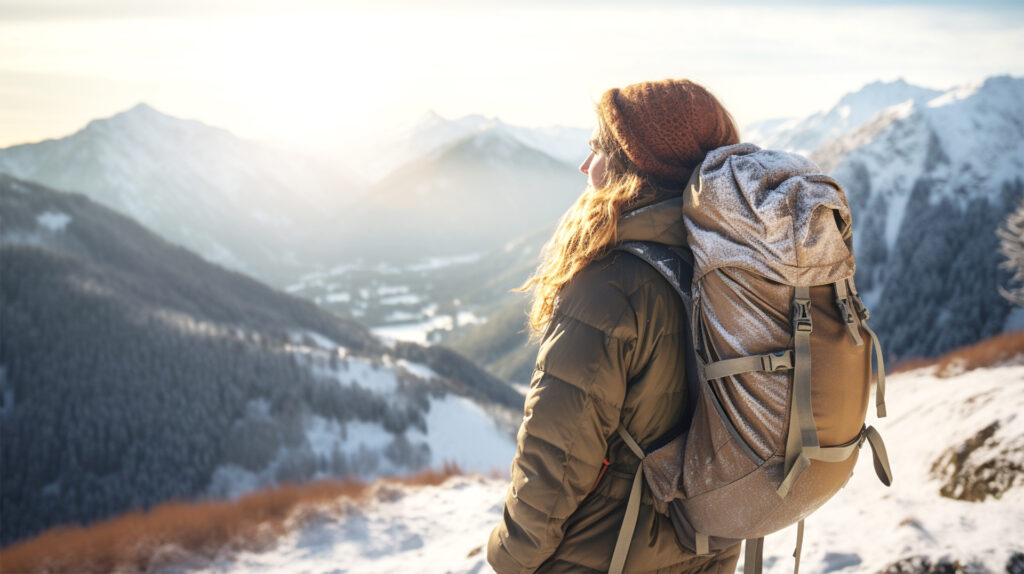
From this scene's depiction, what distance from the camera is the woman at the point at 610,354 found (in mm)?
2652

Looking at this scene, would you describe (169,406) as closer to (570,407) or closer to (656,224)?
(570,407)

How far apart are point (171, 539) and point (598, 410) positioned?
14.3m

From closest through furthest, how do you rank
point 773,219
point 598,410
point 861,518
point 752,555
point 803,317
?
point 773,219
point 803,317
point 598,410
point 752,555
point 861,518

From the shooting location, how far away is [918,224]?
352 feet

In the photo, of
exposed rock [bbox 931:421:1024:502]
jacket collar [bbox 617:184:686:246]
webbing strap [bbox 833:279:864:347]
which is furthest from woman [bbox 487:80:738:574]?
exposed rock [bbox 931:421:1024:502]

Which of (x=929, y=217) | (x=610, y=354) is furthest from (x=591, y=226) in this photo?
(x=929, y=217)

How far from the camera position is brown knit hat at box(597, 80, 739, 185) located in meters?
2.79

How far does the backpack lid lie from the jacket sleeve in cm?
49

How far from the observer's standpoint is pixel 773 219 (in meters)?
2.27

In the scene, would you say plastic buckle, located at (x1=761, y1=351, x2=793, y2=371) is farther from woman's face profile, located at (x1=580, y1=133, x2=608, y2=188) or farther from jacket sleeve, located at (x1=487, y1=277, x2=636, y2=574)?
woman's face profile, located at (x1=580, y1=133, x2=608, y2=188)

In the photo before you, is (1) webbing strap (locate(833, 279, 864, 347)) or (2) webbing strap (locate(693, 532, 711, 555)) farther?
(2) webbing strap (locate(693, 532, 711, 555))

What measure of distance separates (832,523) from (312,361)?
49258mm

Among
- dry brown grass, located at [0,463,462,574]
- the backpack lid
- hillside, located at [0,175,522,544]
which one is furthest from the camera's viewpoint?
hillside, located at [0,175,522,544]

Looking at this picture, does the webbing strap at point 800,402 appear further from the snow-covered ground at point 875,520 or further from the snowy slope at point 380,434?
the snowy slope at point 380,434
